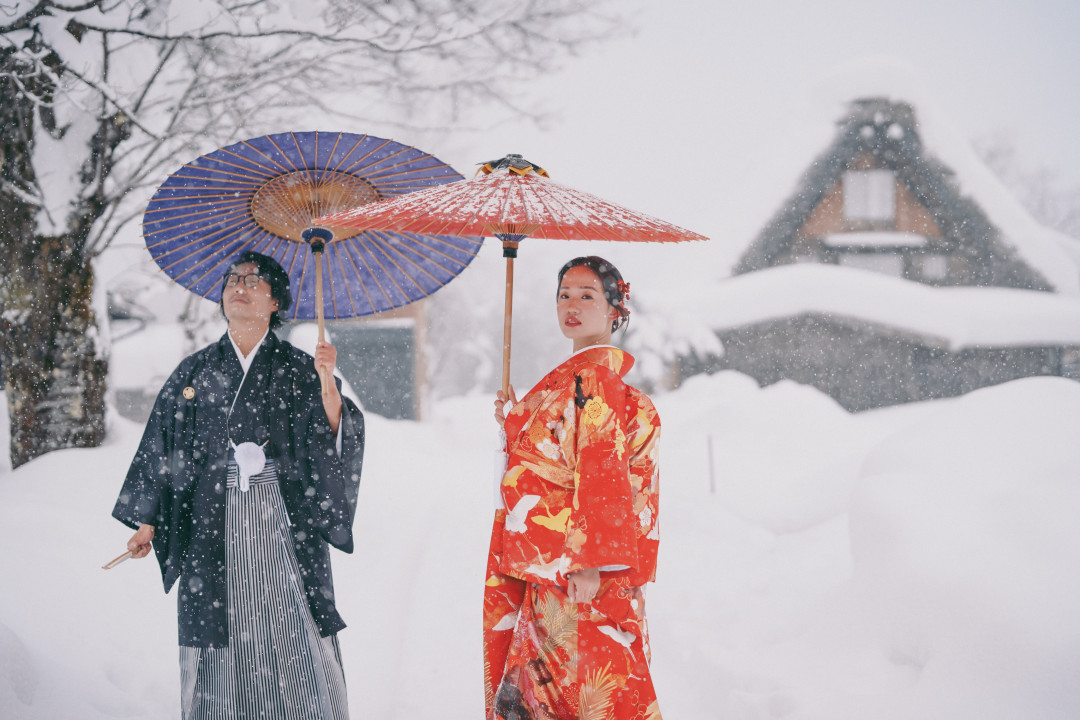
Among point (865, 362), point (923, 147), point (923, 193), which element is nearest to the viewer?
point (865, 362)

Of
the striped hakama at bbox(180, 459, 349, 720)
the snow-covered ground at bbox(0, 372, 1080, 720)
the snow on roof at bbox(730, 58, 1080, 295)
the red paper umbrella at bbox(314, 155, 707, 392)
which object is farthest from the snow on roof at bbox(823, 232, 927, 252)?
the striped hakama at bbox(180, 459, 349, 720)

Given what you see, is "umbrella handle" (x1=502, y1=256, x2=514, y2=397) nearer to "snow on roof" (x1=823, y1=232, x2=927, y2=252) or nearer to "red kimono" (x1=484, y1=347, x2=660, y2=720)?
"red kimono" (x1=484, y1=347, x2=660, y2=720)

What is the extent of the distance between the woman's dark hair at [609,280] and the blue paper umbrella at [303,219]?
69 cm

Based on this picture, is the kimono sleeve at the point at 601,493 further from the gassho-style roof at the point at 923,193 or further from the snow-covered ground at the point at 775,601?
the gassho-style roof at the point at 923,193

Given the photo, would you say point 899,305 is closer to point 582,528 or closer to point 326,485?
point 582,528

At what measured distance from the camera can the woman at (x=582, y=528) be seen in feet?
6.98

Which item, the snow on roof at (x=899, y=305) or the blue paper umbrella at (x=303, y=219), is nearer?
the blue paper umbrella at (x=303, y=219)

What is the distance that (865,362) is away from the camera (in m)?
9.46

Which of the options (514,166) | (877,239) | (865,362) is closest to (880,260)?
(877,239)

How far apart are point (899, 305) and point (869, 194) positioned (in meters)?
2.22

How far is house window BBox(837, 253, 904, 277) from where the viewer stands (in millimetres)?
10347

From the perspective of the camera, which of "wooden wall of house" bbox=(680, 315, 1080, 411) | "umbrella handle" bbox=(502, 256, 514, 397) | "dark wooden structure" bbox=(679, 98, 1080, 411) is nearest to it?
"umbrella handle" bbox=(502, 256, 514, 397)

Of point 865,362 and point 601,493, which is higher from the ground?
point 865,362

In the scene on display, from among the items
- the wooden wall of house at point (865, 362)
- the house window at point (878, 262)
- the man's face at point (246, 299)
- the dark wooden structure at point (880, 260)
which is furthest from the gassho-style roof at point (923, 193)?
the man's face at point (246, 299)
